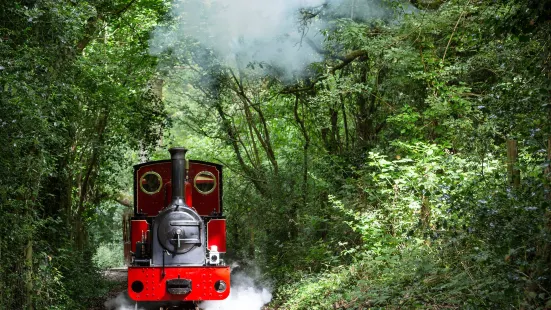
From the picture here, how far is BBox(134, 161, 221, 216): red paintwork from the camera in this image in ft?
33.8

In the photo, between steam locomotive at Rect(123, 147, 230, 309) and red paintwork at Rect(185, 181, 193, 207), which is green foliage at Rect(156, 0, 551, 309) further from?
red paintwork at Rect(185, 181, 193, 207)

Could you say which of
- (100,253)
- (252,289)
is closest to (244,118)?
(252,289)

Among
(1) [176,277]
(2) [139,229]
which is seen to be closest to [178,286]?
(1) [176,277]

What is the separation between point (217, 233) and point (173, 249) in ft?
A: 4.49

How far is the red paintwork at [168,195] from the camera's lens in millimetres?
10305

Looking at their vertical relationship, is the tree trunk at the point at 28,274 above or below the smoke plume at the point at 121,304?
above

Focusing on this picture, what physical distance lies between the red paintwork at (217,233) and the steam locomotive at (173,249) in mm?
114

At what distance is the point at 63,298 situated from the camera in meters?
11.0

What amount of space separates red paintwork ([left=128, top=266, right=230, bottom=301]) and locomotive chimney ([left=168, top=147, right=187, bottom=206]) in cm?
96

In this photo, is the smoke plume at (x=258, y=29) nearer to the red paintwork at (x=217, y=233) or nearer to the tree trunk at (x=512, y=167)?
→ the red paintwork at (x=217, y=233)

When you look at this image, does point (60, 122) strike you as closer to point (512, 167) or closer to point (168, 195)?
point (168, 195)

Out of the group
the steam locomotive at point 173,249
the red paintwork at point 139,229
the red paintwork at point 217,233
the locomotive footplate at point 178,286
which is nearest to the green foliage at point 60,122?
the red paintwork at point 139,229

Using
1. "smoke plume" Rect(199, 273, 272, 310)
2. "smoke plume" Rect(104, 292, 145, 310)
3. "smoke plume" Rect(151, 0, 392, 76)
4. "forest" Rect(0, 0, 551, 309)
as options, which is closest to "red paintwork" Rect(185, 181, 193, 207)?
"forest" Rect(0, 0, 551, 309)

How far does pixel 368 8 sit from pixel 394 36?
4.30ft
